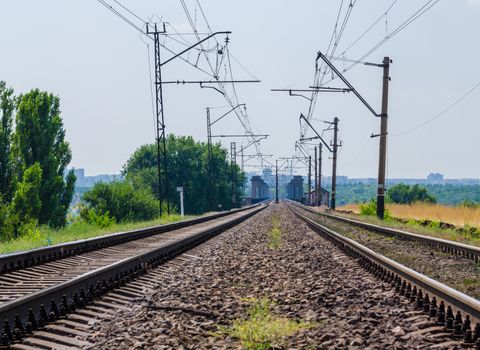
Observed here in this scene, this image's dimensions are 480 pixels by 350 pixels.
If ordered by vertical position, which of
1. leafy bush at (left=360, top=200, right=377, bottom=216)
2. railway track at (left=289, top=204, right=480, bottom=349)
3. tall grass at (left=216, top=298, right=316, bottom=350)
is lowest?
leafy bush at (left=360, top=200, right=377, bottom=216)

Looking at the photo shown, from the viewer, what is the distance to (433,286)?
6.61 metres

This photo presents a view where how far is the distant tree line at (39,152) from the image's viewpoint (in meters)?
34.8

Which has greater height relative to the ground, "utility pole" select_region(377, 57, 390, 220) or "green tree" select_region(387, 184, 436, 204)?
"utility pole" select_region(377, 57, 390, 220)

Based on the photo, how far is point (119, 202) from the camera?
37094mm

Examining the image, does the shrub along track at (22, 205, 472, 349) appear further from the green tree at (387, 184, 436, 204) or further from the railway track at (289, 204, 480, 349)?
the green tree at (387, 184, 436, 204)

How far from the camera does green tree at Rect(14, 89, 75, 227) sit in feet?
116

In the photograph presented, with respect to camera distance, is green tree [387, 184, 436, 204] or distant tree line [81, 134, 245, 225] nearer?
distant tree line [81, 134, 245, 225]

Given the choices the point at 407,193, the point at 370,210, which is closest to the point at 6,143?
the point at 370,210

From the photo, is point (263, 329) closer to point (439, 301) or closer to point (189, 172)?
point (439, 301)

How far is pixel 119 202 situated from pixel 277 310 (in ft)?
102

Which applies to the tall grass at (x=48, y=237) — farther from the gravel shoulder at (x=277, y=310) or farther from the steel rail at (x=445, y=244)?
the steel rail at (x=445, y=244)

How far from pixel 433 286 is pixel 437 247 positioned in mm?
7969

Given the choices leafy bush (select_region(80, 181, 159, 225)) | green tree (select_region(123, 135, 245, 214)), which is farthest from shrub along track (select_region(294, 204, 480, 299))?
green tree (select_region(123, 135, 245, 214))

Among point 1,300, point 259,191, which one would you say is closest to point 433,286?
point 1,300
